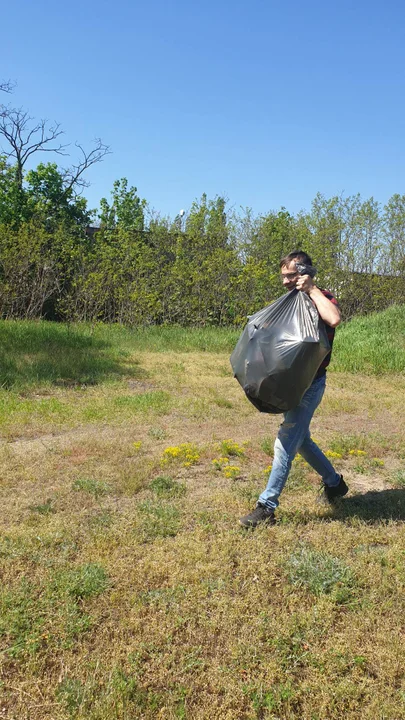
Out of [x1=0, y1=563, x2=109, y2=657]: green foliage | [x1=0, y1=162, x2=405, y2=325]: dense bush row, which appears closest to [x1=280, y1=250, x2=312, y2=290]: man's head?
[x1=0, y1=563, x2=109, y2=657]: green foliage

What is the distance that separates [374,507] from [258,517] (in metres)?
0.96

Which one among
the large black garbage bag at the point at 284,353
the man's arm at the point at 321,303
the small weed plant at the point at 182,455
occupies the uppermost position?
the man's arm at the point at 321,303

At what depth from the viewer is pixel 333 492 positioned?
3.71m

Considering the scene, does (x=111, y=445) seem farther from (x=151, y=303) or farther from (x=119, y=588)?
(x=151, y=303)

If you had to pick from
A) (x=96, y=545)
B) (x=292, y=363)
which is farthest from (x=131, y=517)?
(x=292, y=363)

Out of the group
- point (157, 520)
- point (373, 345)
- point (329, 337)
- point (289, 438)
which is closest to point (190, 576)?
point (157, 520)

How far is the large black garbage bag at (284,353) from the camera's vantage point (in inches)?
118

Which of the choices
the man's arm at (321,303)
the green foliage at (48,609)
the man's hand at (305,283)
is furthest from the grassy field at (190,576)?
the man's hand at (305,283)

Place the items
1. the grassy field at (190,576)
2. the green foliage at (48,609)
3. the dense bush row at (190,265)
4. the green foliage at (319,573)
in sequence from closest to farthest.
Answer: the grassy field at (190,576)
the green foliage at (48,609)
the green foliage at (319,573)
the dense bush row at (190,265)

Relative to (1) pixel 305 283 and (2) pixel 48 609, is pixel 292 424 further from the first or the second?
(2) pixel 48 609

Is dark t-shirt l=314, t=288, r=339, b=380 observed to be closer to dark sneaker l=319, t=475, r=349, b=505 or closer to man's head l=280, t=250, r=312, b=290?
man's head l=280, t=250, r=312, b=290

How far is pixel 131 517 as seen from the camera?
342 cm

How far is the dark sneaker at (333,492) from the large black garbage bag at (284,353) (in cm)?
95

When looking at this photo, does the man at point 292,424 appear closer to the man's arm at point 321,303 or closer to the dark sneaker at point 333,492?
the man's arm at point 321,303
